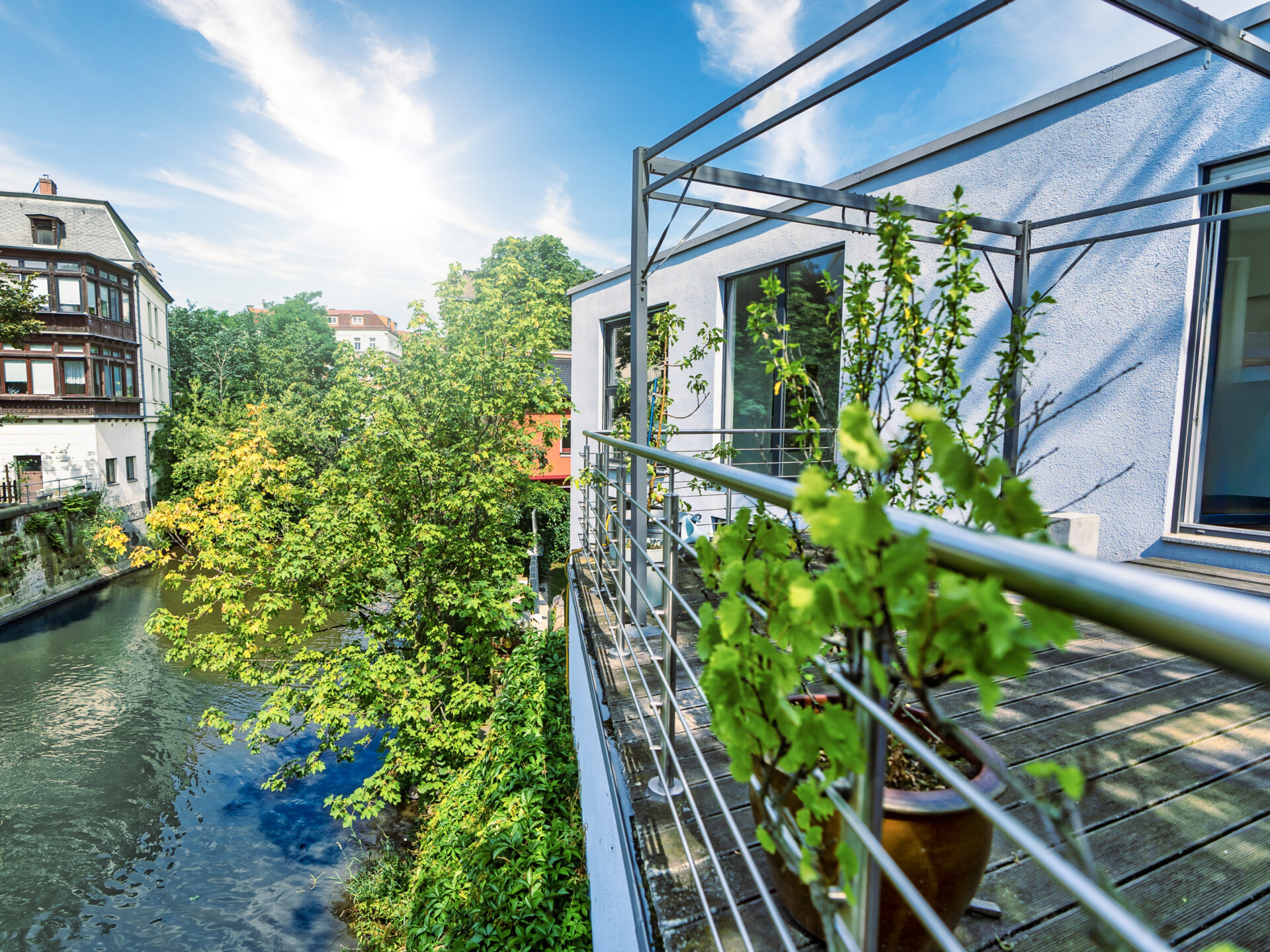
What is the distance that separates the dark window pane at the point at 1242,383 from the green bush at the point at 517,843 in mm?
4489

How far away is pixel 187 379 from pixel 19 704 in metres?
25.1

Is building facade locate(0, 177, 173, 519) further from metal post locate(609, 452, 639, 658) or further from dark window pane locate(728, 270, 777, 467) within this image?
metal post locate(609, 452, 639, 658)

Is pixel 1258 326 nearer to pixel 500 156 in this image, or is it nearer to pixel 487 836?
pixel 487 836

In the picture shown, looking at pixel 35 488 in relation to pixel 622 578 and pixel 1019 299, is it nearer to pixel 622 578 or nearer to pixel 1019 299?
pixel 622 578

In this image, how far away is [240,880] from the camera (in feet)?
33.0

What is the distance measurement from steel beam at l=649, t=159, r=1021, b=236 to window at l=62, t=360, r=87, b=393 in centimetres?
2885

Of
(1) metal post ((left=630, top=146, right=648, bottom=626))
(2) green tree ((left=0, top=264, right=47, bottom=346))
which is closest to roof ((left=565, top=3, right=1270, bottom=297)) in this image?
(1) metal post ((left=630, top=146, right=648, bottom=626))

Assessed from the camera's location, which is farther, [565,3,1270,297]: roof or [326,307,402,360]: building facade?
[326,307,402,360]: building facade

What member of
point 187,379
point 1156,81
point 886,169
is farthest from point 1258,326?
point 187,379

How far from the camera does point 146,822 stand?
36.6 ft

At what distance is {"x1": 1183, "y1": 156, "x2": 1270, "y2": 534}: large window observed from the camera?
3709 mm

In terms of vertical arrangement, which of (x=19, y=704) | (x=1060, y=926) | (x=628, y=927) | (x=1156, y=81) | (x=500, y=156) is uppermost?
(x=500, y=156)

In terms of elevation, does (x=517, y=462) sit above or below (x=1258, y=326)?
below

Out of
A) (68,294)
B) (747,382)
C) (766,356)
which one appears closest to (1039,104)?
(766,356)
